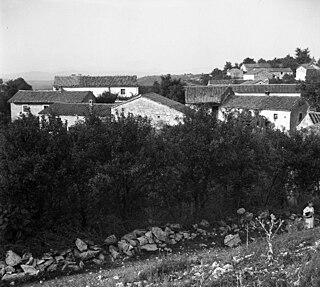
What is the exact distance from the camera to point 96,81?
159 ft

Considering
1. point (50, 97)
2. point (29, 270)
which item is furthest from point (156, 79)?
point (29, 270)

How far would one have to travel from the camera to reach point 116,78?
4769cm

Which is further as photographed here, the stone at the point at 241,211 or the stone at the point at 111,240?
the stone at the point at 241,211

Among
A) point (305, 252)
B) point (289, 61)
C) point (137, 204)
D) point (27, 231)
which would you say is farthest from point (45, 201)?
point (289, 61)

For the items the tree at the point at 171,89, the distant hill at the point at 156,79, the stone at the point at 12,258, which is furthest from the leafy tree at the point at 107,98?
the stone at the point at 12,258

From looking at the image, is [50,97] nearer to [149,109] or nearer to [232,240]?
[149,109]

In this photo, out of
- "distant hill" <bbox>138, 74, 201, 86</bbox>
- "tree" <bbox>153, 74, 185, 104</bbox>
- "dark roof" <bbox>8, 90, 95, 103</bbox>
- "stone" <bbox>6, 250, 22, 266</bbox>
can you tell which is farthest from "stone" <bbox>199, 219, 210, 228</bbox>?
"distant hill" <bbox>138, 74, 201, 86</bbox>

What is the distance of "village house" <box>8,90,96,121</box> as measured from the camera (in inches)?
1448

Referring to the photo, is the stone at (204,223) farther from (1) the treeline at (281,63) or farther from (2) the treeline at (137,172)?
(1) the treeline at (281,63)

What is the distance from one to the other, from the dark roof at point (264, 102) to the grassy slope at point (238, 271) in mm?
22072

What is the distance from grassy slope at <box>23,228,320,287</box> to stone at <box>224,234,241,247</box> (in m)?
2.17

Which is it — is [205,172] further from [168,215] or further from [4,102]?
[4,102]

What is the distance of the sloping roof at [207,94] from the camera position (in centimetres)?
3478

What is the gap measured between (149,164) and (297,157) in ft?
20.9
